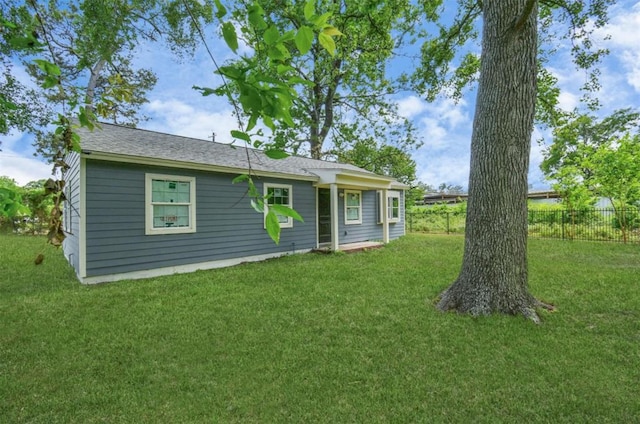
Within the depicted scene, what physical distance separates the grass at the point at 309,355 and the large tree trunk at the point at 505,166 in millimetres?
375

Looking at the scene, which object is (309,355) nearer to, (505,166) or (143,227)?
(505,166)

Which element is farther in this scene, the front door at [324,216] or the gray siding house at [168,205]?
the front door at [324,216]

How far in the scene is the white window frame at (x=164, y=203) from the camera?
6.55 m

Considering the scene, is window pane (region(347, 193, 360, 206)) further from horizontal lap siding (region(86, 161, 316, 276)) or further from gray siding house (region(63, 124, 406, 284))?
horizontal lap siding (region(86, 161, 316, 276))

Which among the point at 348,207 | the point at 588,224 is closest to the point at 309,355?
the point at 348,207

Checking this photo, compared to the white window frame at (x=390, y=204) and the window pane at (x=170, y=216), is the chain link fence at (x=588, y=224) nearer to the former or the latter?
the white window frame at (x=390, y=204)

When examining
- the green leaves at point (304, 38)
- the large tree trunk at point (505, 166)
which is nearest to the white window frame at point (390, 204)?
the large tree trunk at point (505, 166)

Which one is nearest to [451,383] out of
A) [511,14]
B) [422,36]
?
[511,14]

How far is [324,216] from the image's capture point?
36.1 feet

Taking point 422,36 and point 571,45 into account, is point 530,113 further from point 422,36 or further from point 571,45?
point 422,36

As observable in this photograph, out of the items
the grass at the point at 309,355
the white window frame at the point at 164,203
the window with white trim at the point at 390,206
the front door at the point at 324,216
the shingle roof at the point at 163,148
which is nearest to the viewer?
the grass at the point at 309,355

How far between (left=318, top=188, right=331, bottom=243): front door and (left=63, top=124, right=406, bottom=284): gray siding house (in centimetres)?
37

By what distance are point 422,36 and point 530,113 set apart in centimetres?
849

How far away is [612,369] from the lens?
2816mm
